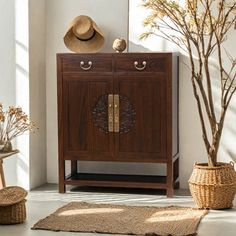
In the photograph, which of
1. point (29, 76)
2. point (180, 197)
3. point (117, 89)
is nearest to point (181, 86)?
point (117, 89)

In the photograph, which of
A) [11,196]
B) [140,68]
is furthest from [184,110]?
[11,196]

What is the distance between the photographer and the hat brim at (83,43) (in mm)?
5527

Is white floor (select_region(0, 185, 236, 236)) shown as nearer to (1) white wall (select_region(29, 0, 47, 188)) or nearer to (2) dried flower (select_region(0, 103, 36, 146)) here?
(1) white wall (select_region(29, 0, 47, 188))

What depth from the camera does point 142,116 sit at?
5.16 m

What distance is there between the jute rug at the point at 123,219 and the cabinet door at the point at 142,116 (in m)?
0.59

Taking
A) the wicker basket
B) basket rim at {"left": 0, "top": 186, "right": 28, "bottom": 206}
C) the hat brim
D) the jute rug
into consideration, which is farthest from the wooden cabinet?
basket rim at {"left": 0, "top": 186, "right": 28, "bottom": 206}

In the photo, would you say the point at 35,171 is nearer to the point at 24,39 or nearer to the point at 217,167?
the point at 24,39

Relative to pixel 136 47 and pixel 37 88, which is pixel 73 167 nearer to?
pixel 37 88

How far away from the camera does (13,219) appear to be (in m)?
4.27

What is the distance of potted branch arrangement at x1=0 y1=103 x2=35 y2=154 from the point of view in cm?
484

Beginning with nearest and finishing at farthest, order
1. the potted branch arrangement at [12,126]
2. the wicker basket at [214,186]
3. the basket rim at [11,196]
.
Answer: the basket rim at [11,196] → the wicker basket at [214,186] → the potted branch arrangement at [12,126]

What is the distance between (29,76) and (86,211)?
5.03 ft

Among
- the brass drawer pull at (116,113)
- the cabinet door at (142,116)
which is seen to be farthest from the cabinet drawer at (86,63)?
the brass drawer pull at (116,113)

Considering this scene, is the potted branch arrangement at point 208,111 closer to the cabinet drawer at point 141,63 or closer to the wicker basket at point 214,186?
the wicker basket at point 214,186
